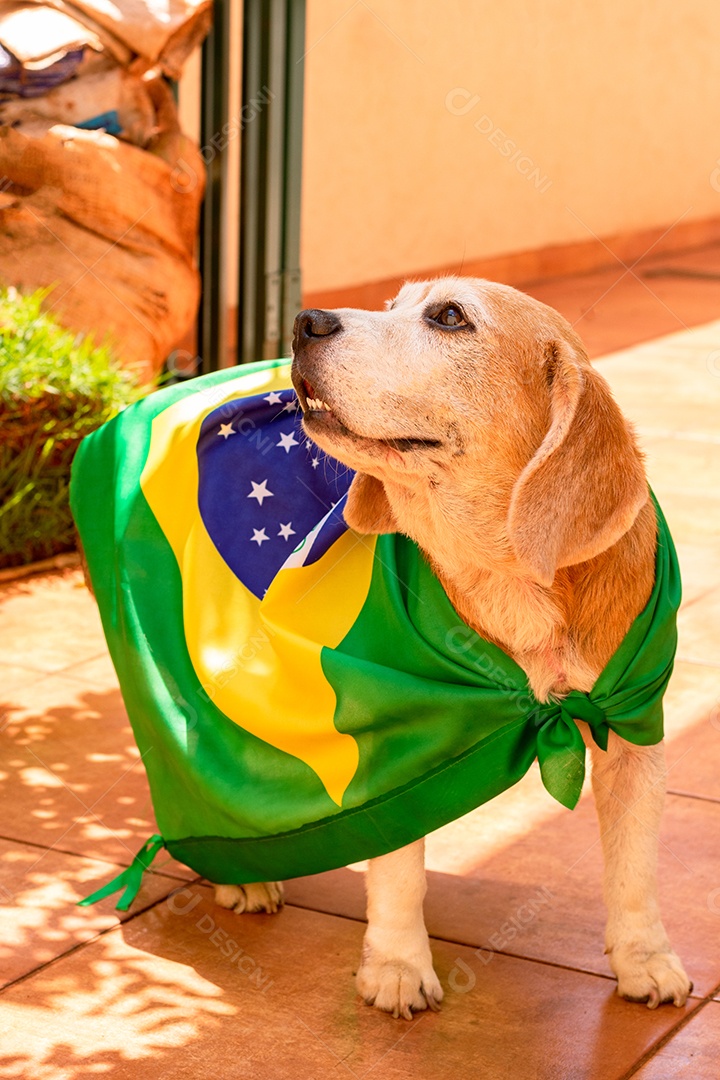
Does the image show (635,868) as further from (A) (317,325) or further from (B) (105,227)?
(B) (105,227)

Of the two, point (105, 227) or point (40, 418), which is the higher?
point (105, 227)

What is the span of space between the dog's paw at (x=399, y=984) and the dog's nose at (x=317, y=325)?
1582 mm

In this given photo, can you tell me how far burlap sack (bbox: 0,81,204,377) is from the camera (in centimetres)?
835

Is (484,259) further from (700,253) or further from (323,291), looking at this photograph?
(700,253)

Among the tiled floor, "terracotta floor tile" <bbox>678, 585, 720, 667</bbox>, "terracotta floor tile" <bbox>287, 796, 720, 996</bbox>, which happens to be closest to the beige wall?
"terracotta floor tile" <bbox>678, 585, 720, 667</bbox>

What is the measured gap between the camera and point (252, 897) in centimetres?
422

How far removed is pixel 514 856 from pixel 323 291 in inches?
373

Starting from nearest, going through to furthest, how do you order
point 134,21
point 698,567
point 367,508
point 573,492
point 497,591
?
point 573,492, point 497,591, point 367,508, point 698,567, point 134,21

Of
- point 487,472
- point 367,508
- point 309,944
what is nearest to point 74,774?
point 309,944

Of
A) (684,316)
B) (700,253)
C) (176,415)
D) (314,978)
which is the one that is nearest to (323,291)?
(684,316)

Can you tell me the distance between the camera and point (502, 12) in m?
14.8

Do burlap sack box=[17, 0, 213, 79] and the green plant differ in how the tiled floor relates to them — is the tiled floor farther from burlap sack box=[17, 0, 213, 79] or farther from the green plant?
burlap sack box=[17, 0, 213, 79]

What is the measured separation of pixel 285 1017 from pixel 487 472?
148 cm

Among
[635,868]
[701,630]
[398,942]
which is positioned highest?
[635,868]
